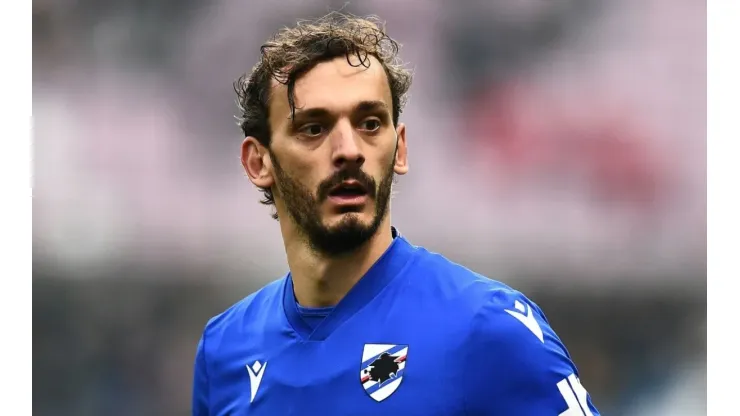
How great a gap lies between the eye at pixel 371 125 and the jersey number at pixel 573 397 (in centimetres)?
97

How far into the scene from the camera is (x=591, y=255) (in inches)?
257

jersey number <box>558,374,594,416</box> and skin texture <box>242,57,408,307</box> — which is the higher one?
skin texture <box>242,57,408,307</box>

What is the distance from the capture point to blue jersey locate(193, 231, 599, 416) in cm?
→ 254

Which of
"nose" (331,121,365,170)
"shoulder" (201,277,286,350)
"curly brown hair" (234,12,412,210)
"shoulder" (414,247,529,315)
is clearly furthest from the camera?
"shoulder" (201,277,286,350)

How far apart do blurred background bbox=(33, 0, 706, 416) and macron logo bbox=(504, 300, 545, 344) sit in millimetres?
3789

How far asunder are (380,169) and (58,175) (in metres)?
4.87

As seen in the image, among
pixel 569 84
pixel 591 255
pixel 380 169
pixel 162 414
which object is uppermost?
pixel 569 84

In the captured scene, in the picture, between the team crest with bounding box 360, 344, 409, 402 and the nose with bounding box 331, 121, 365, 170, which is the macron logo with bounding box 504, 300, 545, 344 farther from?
the nose with bounding box 331, 121, 365, 170

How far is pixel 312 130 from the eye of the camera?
116 inches

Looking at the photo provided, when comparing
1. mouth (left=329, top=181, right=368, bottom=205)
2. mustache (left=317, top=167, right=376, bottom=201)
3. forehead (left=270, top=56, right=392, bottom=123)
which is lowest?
mouth (left=329, top=181, right=368, bottom=205)

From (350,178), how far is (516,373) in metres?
0.77

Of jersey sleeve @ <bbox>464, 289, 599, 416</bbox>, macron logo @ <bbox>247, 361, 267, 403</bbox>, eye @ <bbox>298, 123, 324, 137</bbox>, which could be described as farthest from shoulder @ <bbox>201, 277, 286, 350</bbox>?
jersey sleeve @ <bbox>464, 289, 599, 416</bbox>

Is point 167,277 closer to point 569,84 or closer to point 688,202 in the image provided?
point 569,84
